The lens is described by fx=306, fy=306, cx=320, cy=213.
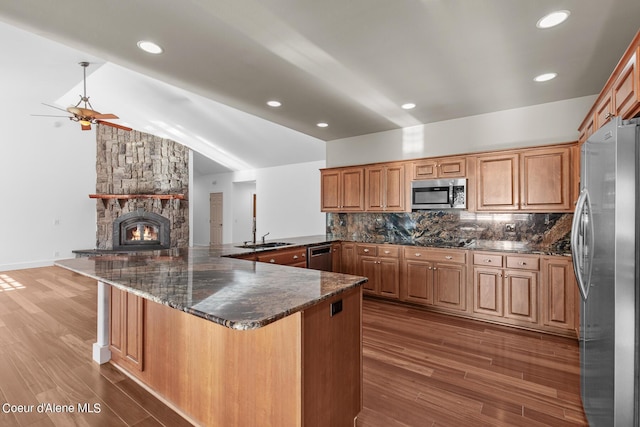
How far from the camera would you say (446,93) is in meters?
3.39

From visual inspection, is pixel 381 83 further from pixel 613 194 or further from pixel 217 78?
pixel 613 194

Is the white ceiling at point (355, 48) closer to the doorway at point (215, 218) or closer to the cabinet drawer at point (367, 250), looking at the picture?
the cabinet drawer at point (367, 250)

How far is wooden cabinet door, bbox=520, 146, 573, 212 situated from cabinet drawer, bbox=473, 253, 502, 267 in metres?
0.67

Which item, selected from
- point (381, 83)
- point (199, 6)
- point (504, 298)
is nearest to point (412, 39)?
point (381, 83)

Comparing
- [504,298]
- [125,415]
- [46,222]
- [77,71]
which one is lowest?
[125,415]

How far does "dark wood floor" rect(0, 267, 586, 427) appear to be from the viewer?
1969mm

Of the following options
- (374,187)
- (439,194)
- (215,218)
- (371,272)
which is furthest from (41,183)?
(439,194)

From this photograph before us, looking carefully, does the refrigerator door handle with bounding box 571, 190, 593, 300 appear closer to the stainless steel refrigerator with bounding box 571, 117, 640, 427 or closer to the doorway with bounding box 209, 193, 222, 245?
the stainless steel refrigerator with bounding box 571, 117, 640, 427

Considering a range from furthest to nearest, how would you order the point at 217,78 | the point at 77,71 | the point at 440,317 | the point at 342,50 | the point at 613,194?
the point at 77,71 → the point at 440,317 → the point at 217,78 → the point at 342,50 → the point at 613,194

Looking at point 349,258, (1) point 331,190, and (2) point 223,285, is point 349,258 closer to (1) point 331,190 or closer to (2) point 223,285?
(1) point 331,190

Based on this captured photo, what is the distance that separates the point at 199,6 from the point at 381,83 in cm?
183

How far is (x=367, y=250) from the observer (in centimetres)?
455

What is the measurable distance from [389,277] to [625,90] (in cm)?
317

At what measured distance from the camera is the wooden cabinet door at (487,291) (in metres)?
3.55
